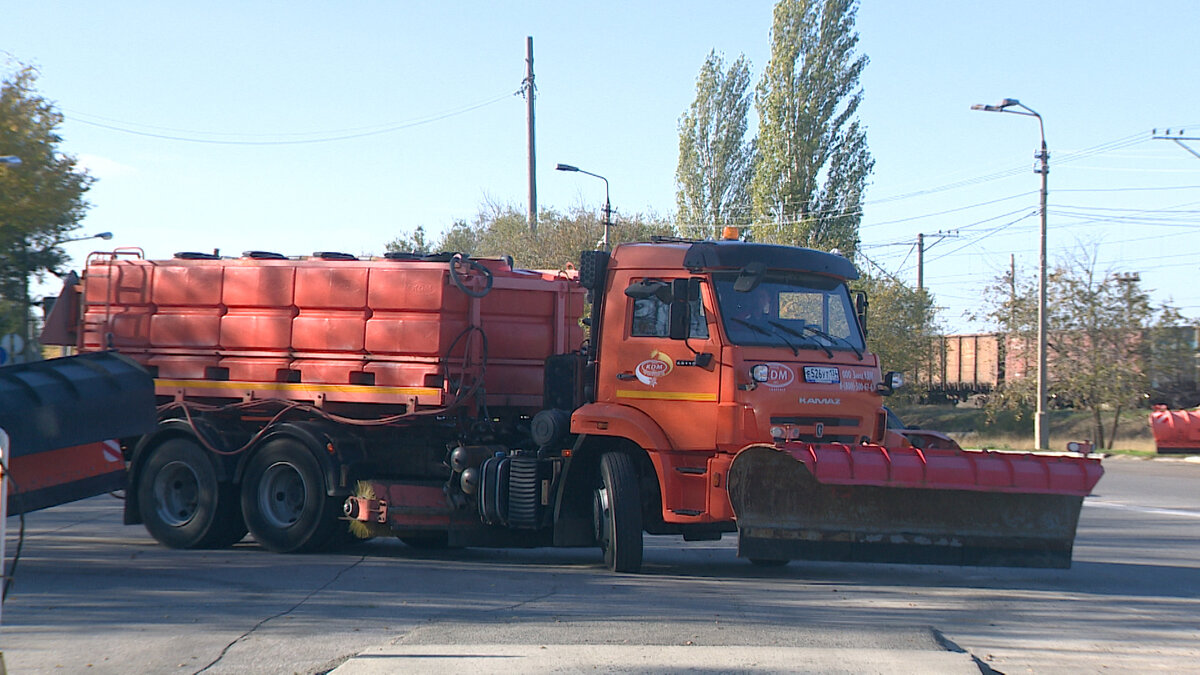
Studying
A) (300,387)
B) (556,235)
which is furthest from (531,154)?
(300,387)

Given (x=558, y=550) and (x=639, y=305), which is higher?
(x=639, y=305)

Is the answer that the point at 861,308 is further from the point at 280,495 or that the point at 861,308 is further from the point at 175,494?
the point at 175,494

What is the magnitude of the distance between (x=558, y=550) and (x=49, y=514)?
325 inches

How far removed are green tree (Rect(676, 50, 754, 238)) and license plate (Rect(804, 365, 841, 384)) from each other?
4281 centimetres

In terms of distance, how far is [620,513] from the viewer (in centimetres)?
1000

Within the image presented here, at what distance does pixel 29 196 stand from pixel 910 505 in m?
23.2

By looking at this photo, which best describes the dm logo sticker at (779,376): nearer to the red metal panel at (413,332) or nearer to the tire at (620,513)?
the tire at (620,513)

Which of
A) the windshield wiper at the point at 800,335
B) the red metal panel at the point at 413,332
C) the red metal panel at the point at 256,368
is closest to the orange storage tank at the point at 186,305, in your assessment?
the red metal panel at the point at 256,368

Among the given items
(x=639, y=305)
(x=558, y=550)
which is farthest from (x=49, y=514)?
(x=639, y=305)

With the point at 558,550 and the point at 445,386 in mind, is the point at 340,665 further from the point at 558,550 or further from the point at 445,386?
the point at 558,550

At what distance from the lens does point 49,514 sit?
16.6 metres

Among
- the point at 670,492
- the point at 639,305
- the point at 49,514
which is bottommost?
the point at 49,514

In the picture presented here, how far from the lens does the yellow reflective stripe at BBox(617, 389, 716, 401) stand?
9.91 meters

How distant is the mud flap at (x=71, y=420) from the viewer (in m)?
9.98
